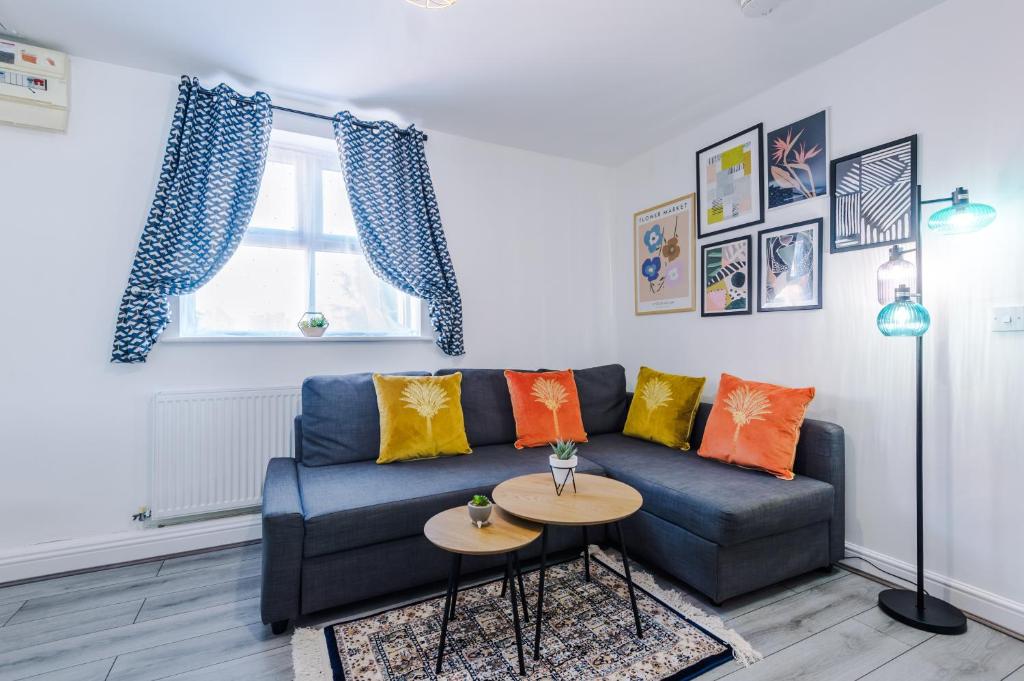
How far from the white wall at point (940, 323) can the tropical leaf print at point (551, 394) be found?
1.21 m

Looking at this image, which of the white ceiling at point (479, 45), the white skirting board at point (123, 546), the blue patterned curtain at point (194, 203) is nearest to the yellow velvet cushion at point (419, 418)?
the white skirting board at point (123, 546)

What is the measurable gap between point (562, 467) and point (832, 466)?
52.3 inches

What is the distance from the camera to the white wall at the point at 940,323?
1812 millimetres

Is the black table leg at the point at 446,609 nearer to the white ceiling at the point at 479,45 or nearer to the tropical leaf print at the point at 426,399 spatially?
the tropical leaf print at the point at 426,399

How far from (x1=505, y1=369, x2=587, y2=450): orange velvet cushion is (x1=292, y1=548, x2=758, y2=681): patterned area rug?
93cm

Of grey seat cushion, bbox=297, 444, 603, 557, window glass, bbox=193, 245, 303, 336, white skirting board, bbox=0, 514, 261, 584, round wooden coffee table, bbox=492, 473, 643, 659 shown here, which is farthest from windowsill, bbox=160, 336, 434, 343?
round wooden coffee table, bbox=492, 473, 643, 659

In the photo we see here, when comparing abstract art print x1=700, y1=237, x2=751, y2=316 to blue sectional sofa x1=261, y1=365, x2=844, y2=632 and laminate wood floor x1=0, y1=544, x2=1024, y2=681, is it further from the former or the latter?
laminate wood floor x1=0, y1=544, x2=1024, y2=681

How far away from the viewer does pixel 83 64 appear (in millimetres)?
2326

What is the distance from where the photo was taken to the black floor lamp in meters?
1.73

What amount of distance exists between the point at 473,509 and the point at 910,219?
224 centimetres

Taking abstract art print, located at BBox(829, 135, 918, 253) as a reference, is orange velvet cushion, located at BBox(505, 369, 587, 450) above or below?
below

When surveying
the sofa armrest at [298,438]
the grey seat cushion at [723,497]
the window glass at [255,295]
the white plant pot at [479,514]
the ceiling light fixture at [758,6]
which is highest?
the ceiling light fixture at [758,6]

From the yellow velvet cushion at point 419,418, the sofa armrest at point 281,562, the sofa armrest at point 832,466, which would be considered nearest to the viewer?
the sofa armrest at point 281,562

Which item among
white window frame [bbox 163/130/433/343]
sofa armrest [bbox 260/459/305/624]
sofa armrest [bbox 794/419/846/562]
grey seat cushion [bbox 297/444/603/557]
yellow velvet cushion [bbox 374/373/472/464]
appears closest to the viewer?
sofa armrest [bbox 260/459/305/624]
